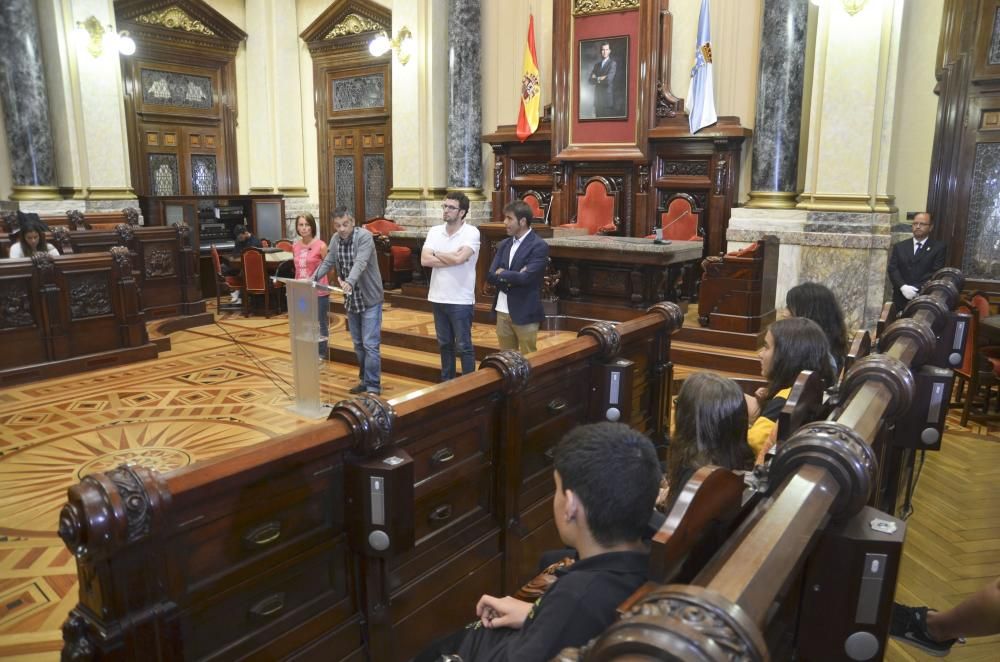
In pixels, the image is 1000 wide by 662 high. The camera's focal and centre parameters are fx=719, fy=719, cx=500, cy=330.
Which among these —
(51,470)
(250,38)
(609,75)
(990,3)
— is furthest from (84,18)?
(990,3)

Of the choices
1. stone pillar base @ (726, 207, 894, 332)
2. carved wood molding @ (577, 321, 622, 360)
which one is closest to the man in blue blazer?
carved wood molding @ (577, 321, 622, 360)

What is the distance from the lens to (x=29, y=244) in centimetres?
606

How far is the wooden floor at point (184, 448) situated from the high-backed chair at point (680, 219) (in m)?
2.32

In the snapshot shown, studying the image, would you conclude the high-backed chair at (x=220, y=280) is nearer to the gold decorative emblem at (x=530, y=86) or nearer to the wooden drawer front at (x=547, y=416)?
the gold decorative emblem at (x=530, y=86)

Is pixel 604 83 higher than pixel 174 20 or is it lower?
lower

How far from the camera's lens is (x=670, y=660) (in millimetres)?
734

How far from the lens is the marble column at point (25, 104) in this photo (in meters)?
8.47

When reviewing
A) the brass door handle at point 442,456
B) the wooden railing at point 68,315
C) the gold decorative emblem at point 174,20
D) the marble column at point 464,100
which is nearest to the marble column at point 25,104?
the gold decorative emblem at point 174,20

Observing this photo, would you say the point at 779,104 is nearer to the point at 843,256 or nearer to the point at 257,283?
the point at 843,256

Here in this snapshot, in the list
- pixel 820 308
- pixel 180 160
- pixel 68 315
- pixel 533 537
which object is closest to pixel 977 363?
pixel 820 308

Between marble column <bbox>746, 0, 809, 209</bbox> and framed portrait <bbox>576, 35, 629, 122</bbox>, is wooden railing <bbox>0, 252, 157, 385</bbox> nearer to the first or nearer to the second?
framed portrait <bbox>576, 35, 629, 122</bbox>

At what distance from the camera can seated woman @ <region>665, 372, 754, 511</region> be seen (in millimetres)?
2000

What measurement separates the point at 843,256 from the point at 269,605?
6.23 metres

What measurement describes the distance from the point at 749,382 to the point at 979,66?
3.67m
